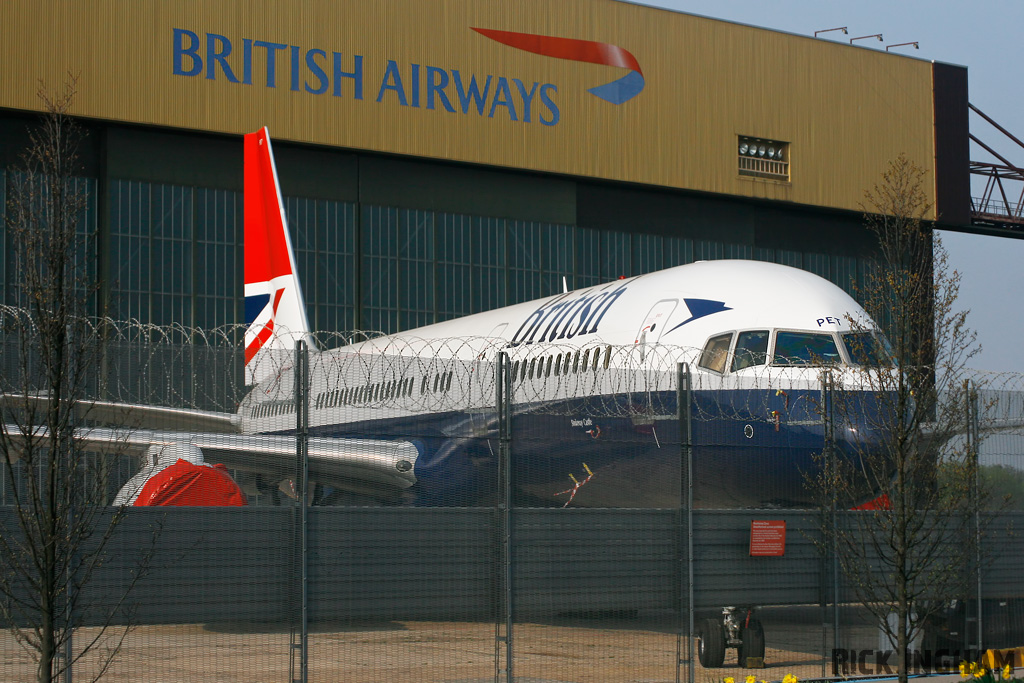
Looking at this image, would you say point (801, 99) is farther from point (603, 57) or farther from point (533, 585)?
point (533, 585)

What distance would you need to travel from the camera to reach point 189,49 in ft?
87.0

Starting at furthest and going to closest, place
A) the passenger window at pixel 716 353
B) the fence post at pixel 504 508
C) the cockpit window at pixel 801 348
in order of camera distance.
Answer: the passenger window at pixel 716 353
the cockpit window at pixel 801 348
the fence post at pixel 504 508

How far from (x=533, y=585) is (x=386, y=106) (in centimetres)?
2072

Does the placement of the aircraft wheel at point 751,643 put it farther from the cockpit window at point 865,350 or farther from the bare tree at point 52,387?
the bare tree at point 52,387

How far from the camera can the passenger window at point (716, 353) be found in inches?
522

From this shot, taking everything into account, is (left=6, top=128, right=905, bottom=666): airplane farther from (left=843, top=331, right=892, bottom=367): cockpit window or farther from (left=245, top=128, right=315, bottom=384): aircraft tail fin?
(left=245, top=128, right=315, bottom=384): aircraft tail fin

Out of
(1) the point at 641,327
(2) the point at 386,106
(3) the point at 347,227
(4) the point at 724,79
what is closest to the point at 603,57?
(4) the point at 724,79

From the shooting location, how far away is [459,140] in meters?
29.6

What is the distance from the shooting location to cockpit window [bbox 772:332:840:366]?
42.5 ft

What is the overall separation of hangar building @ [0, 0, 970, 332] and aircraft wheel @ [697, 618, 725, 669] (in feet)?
53.1

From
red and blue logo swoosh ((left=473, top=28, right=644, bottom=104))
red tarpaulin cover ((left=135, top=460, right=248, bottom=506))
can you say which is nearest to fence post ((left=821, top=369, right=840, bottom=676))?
red tarpaulin cover ((left=135, top=460, right=248, bottom=506))

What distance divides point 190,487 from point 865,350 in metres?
6.90

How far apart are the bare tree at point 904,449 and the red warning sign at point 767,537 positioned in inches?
17.0

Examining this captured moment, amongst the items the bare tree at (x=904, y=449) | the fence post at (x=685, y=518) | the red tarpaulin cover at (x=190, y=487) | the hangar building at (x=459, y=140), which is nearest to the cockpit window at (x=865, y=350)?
the bare tree at (x=904, y=449)
